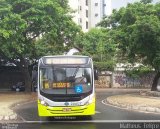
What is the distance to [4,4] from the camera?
114 feet

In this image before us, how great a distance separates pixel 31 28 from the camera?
3672 cm

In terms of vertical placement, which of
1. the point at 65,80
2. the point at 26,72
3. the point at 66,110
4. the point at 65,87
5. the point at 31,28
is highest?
the point at 31,28

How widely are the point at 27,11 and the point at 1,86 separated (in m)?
15.8

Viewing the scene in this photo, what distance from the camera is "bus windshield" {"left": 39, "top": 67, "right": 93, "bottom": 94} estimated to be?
18.1 meters

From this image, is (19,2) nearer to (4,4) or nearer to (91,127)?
(4,4)

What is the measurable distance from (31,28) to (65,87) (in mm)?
19421

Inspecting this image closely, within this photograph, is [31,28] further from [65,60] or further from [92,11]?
[92,11]

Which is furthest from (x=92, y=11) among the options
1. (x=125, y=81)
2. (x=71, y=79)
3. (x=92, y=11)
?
(x=71, y=79)

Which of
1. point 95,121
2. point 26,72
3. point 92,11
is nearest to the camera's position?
point 95,121

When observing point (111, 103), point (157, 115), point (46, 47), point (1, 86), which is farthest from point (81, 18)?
point (157, 115)

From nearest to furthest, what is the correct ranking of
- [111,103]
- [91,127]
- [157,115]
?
[91,127] → [157,115] → [111,103]

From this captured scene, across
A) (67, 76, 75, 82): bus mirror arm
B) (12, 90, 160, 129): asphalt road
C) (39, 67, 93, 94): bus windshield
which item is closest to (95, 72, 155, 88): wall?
(12, 90, 160, 129): asphalt road

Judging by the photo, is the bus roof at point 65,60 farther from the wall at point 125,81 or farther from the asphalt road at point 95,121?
the wall at point 125,81

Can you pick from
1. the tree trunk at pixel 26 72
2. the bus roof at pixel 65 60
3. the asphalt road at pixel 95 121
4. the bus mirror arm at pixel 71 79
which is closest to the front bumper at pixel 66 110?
the asphalt road at pixel 95 121
